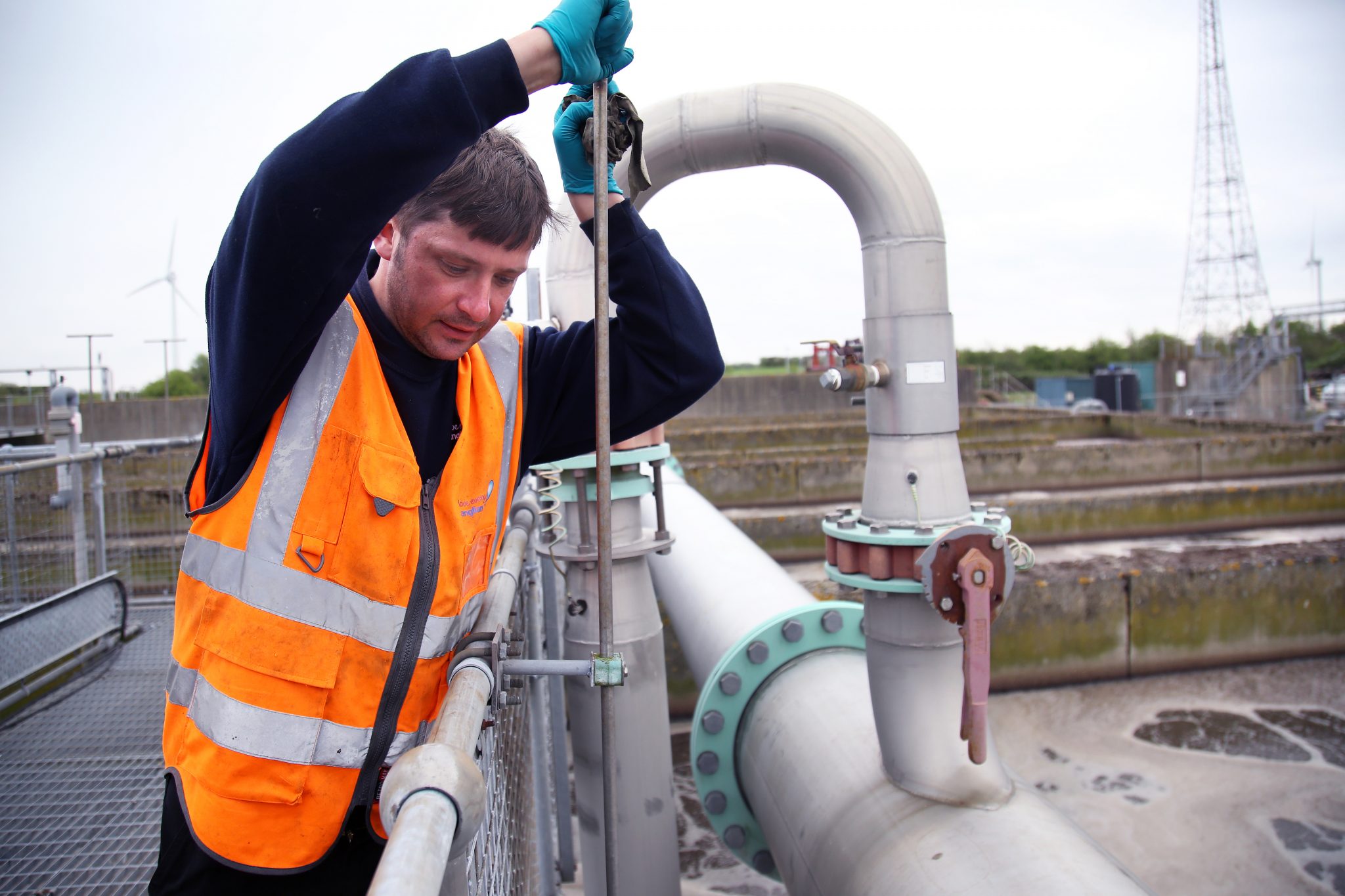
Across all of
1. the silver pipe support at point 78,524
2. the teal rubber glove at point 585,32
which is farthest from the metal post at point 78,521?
the teal rubber glove at point 585,32

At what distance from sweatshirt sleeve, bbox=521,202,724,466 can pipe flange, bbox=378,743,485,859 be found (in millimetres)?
886

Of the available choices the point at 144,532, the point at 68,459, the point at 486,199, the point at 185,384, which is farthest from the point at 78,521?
the point at 185,384

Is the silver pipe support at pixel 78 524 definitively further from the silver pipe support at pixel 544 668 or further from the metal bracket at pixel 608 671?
the metal bracket at pixel 608 671

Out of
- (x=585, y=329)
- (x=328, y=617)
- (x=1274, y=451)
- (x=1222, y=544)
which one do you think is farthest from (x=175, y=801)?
(x=1274, y=451)

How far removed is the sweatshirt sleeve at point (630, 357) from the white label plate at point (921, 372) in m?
Answer: 0.65

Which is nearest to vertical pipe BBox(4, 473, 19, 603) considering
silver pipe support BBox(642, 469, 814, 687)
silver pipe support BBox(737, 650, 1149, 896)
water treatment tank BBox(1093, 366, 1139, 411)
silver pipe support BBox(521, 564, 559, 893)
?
silver pipe support BBox(521, 564, 559, 893)

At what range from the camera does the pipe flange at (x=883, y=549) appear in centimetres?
193

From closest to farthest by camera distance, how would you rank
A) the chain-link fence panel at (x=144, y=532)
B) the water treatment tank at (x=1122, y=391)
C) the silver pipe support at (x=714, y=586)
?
the silver pipe support at (x=714, y=586), the chain-link fence panel at (x=144, y=532), the water treatment tank at (x=1122, y=391)

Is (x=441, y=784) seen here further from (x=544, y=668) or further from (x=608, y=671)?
(x=544, y=668)

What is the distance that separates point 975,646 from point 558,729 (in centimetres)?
163

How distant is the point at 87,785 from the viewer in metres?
2.87

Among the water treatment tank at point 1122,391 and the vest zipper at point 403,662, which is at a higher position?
the water treatment tank at point 1122,391

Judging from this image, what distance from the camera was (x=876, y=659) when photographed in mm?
2014

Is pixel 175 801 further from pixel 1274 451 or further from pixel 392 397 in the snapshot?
pixel 1274 451
